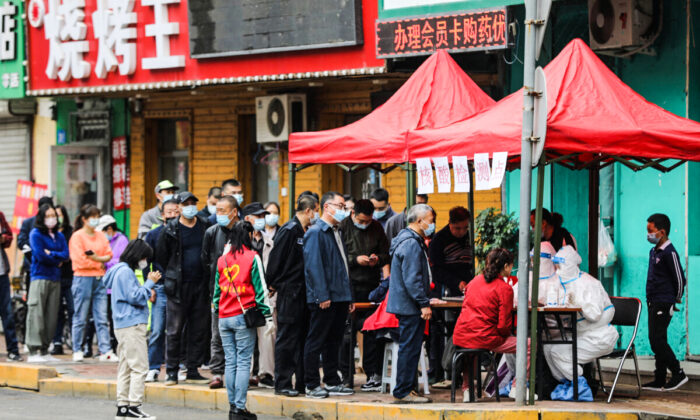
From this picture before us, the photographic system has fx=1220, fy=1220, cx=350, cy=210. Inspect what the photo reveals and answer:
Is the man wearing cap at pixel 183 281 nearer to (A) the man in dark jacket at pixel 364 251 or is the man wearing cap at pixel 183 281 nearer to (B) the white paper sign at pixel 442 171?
(A) the man in dark jacket at pixel 364 251

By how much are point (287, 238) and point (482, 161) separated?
2086 mm

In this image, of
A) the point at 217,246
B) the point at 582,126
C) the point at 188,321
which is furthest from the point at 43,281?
the point at 582,126

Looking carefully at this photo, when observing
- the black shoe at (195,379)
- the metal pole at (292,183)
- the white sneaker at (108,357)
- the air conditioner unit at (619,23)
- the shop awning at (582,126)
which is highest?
the air conditioner unit at (619,23)

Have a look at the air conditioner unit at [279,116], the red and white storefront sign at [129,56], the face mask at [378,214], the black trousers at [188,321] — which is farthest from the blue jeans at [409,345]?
the air conditioner unit at [279,116]

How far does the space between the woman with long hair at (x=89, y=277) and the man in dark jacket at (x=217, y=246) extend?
2.82 m

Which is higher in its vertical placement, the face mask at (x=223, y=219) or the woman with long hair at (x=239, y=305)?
the face mask at (x=223, y=219)

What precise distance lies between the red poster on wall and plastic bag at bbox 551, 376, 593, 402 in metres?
11.7

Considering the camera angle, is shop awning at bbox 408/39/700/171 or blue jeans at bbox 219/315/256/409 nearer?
shop awning at bbox 408/39/700/171

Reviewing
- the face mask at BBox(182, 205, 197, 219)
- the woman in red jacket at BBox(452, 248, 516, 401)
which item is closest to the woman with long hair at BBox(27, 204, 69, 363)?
the face mask at BBox(182, 205, 197, 219)

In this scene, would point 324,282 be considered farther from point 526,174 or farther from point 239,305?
point 526,174

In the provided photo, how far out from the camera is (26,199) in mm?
20406

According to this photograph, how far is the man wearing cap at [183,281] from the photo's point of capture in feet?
41.3

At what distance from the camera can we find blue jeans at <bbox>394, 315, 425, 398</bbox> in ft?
35.8

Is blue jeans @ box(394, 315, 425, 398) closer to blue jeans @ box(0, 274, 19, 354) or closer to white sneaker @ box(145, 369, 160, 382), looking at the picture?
white sneaker @ box(145, 369, 160, 382)
